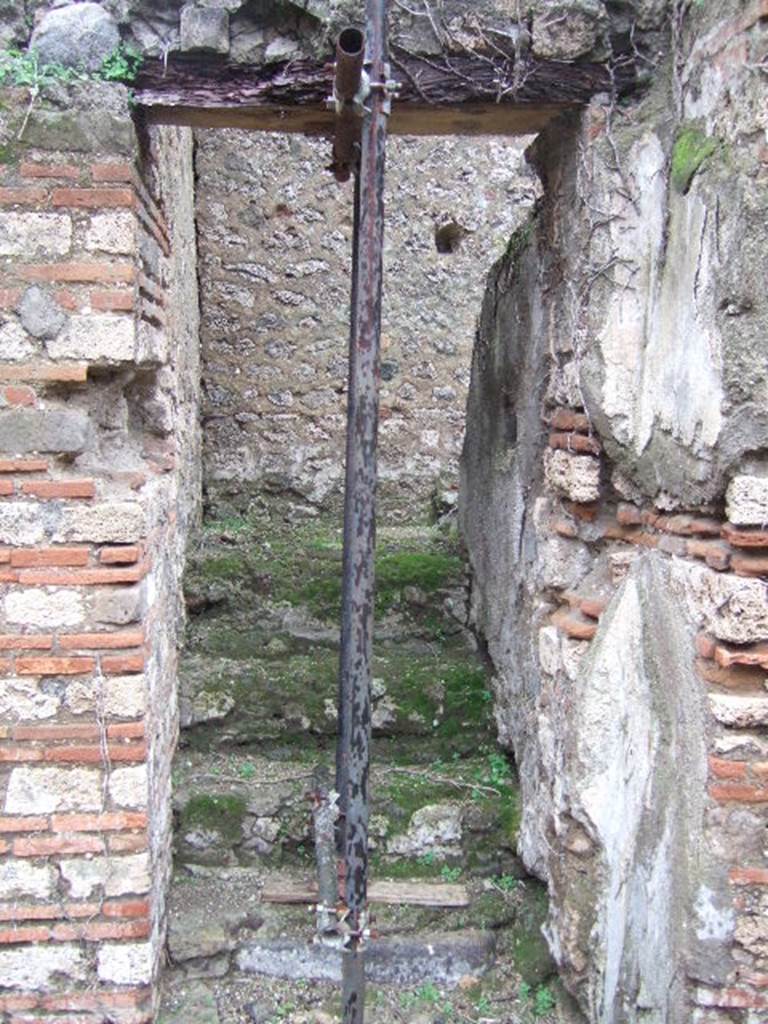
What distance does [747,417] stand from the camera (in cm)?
232

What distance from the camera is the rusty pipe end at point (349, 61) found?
2.13m

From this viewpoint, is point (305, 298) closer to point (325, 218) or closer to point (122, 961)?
point (325, 218)

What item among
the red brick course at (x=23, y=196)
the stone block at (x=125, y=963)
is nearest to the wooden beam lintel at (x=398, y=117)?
the red brick course at (x=23, y=196)

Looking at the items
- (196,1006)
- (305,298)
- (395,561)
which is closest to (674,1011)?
(196,1006)

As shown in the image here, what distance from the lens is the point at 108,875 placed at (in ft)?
8.82

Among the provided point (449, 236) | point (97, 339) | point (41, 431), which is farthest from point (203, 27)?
point (449, 236)

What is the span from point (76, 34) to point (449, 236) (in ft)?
12.6

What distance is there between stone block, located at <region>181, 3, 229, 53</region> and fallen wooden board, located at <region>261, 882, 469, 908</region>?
2.73m

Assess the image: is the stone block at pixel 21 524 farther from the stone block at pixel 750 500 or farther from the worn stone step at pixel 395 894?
the stone block at pixel 750 500

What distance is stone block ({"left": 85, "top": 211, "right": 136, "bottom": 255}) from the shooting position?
8.52ft

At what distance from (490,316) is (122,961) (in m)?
2.88

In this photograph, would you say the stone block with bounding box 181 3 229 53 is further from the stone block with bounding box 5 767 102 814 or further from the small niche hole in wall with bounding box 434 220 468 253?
the small niche hole in wall with bounding box 434 220 468 253

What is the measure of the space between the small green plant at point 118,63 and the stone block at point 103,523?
120 centimetres

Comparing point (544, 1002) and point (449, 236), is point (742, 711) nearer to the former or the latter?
point (544, 1002)
